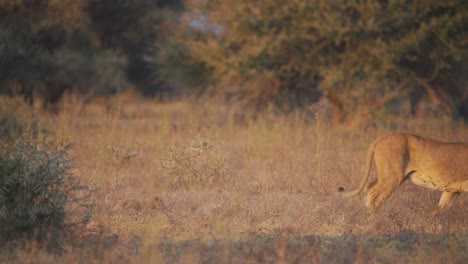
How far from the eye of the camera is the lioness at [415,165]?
676 centimetres

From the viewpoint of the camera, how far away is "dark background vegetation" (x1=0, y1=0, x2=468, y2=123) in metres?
14.2

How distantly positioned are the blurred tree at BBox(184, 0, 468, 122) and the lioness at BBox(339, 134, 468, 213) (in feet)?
22.8

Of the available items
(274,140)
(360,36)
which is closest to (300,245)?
(274,140)

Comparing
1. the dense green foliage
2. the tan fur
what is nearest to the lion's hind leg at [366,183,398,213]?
the tan fur

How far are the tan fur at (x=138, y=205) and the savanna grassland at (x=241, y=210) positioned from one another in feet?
0.05

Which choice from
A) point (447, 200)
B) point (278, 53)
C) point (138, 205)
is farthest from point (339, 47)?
point (138, 205)

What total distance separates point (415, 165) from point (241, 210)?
2262 mm

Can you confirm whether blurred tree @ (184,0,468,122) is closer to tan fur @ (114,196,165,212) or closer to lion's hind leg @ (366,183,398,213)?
lion's hind leg @ (366,183,398,213)

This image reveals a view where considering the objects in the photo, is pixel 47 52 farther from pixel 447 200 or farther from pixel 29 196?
pixel 447 200

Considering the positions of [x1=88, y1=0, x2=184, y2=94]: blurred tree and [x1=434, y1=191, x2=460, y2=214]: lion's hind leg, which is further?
[x1=88, y1=0, x2=184, y2=94]: blurred tree

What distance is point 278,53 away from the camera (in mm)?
15461

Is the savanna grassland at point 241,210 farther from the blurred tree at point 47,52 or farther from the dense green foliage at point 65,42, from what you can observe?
the dense green foliage at point 65,42

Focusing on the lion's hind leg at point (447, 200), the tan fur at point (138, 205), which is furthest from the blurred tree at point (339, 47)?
the tan fur at point (138, 205)

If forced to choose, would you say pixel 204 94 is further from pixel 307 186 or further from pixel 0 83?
pixel 307 186
